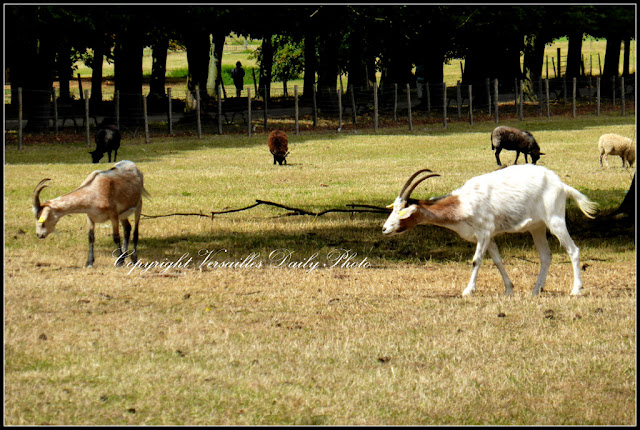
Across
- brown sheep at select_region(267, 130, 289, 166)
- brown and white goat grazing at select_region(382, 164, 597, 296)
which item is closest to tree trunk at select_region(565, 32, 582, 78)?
brown sheep at select_region(267, 130, 289, 166)

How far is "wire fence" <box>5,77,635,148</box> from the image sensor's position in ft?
113

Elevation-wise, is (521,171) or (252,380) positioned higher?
(521,171)

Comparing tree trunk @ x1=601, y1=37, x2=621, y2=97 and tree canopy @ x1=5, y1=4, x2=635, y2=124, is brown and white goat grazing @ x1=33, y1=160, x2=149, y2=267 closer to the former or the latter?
tree canopy @ x1=5, y1=4, x2=635, y2=124

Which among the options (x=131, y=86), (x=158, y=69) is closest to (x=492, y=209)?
(x=131, y=86)

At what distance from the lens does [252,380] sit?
23.3 feet

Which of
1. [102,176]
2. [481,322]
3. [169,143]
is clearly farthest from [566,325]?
[169,143]

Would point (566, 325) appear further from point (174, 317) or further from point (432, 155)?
point (432, 155)

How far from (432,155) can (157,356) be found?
20963mm

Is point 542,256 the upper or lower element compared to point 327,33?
lower

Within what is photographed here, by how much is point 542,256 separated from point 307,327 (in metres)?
3.22

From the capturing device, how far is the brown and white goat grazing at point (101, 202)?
10.7 metres

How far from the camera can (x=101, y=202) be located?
10891mm

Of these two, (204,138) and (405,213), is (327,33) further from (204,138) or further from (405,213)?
(405,213)

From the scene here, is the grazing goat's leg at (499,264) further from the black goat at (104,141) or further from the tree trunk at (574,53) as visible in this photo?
the tree trunk at (574,53)
